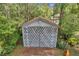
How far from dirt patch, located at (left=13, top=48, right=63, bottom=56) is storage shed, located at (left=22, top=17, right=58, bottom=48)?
47mm

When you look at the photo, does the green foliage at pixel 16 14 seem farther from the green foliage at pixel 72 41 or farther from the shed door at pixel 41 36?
the green foliage at pixel 72 41

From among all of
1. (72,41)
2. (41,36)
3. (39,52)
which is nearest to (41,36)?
(41,36)

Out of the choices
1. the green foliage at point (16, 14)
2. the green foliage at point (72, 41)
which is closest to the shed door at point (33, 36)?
the green foliage at point (16, 14)

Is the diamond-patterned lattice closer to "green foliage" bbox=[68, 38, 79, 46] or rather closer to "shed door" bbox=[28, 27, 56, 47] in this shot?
"shed door" bbox=[28, 27, 56, 47]

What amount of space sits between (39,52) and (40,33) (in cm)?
23

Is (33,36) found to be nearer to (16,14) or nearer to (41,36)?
(41,36)

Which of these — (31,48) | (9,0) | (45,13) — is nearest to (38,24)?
(45,13)

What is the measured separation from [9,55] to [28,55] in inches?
8.8

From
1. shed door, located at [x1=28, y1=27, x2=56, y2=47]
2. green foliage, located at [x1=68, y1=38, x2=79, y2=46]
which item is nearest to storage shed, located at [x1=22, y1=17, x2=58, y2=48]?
shed door, located at [x1=28, y1=27, x2=56, y2=47]

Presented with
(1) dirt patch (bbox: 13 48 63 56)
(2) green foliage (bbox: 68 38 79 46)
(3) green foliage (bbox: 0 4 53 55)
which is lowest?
(1) dirt patch (bbox: 13 48 63 56)

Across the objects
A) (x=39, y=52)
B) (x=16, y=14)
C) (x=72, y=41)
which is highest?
(x=16, y=14)

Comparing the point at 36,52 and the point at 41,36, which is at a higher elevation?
the point at 41,36

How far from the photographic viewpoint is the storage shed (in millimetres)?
2230

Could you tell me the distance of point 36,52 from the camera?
2.26 meters
